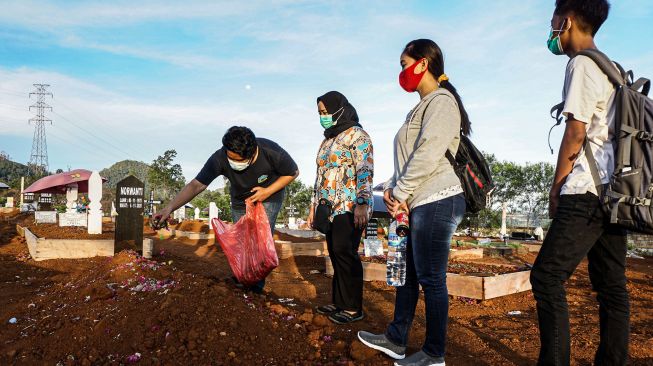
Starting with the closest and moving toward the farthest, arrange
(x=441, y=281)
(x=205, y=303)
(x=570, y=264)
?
1. (x=570, y=264)
2. (x=441, y=281)
3. (x=205, y=303)

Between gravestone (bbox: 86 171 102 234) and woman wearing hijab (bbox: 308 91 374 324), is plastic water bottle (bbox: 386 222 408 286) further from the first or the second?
gravestone (bbox: 86 171 102 234)

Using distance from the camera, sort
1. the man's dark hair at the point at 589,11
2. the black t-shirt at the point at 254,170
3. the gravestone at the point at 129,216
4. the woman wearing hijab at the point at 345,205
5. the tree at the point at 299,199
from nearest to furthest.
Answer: the man's dark hair at the point at 589,11 → the woman wearing hijab at the point at 345,205 → the black t-shirt at the point at 254,170 → the gravestone at the point at 129,216 → the tree at the point at 299,199

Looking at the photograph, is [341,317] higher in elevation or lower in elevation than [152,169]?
lower

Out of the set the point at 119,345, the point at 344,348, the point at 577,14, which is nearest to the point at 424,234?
the point at 344,348

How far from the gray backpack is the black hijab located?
85.7 inches

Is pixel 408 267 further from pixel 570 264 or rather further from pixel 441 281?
pixel 570 264

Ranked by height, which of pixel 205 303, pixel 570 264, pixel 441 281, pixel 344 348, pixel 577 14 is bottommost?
pixel 344 348

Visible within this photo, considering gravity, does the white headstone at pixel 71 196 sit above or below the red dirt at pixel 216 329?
above

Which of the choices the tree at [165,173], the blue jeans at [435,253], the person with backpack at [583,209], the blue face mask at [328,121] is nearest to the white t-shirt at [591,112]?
the person with backpack at [583,209]

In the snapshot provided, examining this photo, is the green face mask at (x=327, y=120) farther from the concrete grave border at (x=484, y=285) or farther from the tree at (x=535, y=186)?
the tree at (x=535, y=186)

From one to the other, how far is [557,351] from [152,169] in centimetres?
3393

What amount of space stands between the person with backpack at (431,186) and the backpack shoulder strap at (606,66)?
2.37 feet

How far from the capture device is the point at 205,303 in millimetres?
3361

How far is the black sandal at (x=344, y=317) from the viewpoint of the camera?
364 cm
